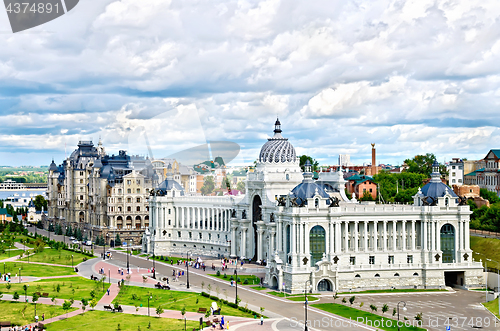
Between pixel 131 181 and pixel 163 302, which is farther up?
pixel 131 181

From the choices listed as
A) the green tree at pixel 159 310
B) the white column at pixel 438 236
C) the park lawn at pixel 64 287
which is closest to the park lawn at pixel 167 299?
the park lawn at pixel 64 287

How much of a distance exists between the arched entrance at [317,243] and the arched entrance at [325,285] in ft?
9.17

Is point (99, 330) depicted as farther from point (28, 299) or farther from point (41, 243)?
point (41, 243)

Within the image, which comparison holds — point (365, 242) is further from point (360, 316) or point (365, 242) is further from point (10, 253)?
point (10, 253)

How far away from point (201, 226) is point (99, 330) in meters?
76.6

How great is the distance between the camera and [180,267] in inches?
5276

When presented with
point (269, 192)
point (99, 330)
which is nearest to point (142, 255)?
point (269, 192)

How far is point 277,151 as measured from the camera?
138625mm

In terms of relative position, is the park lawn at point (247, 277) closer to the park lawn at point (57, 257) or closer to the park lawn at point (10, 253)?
the park lawn at point (57, 257)

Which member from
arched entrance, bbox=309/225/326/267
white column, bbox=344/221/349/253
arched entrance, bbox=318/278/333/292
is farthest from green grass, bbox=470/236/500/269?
arched entrance, bbox=309/225/326/267

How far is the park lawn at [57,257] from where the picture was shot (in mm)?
141663

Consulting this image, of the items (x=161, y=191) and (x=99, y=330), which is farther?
(x=161, y=191)

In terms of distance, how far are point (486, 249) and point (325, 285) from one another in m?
33.0

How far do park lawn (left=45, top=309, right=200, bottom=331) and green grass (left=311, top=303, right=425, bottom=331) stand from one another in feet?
61.1
